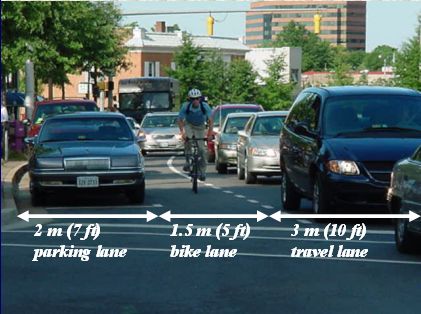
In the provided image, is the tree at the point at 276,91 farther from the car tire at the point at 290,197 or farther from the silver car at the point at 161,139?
the car tire at the point at 290,197

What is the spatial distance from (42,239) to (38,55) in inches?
1109

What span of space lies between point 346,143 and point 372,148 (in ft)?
1.35

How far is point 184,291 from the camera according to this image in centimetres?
1120

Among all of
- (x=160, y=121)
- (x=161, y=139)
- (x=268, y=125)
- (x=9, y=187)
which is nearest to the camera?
(x=9, y=187)

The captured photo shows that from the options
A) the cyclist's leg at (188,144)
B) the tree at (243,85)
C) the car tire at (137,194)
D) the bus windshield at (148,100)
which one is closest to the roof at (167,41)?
the tree at (243,85)

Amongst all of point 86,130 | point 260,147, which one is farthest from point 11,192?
point 260,147

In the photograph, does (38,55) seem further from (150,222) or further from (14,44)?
(150,222)

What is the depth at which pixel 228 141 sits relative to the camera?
32125mm

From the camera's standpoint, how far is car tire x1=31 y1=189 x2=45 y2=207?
2061cm

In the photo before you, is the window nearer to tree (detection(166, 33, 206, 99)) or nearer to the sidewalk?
tree (detection(166, 33, 206, 99))

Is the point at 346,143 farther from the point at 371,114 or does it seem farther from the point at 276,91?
the point at 276,91

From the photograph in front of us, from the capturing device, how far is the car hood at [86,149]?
20469mm

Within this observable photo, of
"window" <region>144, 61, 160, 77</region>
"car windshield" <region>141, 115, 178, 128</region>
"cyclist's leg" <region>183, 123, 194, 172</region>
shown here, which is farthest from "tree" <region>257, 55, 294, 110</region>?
"cyclist's leg" <region>183, 123, 194, 172</region>

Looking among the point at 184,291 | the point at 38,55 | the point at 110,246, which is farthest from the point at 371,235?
the point at 38,55
